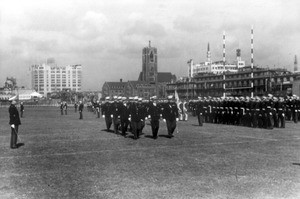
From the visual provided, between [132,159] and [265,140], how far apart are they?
6.83 m

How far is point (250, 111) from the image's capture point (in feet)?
74.4

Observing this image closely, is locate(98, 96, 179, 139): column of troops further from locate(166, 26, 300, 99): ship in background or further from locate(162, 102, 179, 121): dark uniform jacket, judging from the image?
locate(166, 26, 300, 99): ship in background

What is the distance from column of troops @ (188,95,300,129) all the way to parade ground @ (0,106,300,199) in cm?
666

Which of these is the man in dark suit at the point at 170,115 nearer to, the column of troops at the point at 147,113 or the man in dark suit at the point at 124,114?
the column of troops at the point at 147,113

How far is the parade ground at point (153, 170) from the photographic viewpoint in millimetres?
7316

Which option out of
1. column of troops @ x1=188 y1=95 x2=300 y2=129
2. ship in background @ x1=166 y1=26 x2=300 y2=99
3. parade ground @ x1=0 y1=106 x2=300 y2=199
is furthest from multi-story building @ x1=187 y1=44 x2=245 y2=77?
parade ground @ x1=0 y1=106 x2=300 y2=199

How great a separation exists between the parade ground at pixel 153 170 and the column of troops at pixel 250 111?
6.66m

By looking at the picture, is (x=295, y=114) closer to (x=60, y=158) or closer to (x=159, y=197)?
(x=60, y=158)

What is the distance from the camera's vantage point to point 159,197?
22.6 ft

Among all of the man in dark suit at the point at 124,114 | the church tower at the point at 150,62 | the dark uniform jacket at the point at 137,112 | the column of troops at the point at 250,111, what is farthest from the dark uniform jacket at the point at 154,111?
the church tower at the point at 150,62

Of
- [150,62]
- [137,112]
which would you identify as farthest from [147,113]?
[150,62]

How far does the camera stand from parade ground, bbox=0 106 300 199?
7.32 metres

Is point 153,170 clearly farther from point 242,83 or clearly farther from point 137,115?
point 242,83

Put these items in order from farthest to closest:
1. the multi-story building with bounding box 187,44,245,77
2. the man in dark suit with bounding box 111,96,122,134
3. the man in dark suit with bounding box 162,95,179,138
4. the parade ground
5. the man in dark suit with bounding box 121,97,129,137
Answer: the multi-story building with bounding box 187,44,245,77 < the man in dark suit with bounding box 111,96,122,134 < the man in dark suit with bounding box 121,97,129,137 < the man in dark suit with bounding box 162,95,179,138 < the parade ground
